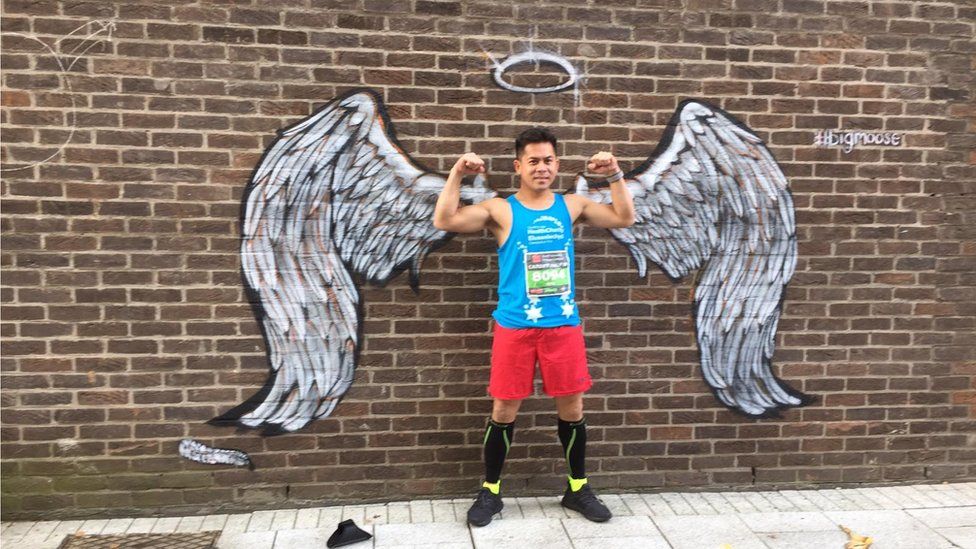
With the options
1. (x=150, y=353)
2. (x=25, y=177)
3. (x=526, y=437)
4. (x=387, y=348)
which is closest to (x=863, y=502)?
(x=526, y=437)

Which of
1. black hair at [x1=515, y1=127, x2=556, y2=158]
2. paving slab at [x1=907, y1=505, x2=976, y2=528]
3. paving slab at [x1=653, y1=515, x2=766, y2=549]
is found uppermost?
black hair at [x1=515, y1=127, x2=556, y2=158]

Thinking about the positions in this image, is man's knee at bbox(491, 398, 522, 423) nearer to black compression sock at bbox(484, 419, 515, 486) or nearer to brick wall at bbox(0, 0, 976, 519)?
black compression sock at bbox(484, 419, 515, 486)

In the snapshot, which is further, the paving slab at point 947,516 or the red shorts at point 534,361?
the paving slab at point 947,516

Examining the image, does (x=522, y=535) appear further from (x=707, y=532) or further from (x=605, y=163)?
(x=605, y=163)

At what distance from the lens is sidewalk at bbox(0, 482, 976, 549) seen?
3.37m

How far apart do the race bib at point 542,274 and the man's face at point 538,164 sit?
332 mm

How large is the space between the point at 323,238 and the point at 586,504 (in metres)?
1.94

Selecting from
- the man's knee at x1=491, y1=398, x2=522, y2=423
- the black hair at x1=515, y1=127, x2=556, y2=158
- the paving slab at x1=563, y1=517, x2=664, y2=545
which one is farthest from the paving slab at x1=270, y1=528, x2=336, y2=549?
the black hair at x1=515, y1=127, x2=556, y2=158

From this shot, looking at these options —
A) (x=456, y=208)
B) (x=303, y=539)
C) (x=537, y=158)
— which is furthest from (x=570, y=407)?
(x=303, y=539)

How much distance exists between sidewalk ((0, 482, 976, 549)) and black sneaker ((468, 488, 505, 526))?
0.04m

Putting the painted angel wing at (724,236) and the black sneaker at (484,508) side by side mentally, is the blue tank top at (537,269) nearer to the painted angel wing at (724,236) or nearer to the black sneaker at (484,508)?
the painted angel wing at (724,236)

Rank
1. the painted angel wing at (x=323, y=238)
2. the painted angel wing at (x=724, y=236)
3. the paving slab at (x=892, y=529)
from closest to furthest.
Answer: the paving slab at (x=892, y=529) < the painted angel wing at (x=323, y=238) < the painted angel wing at (x=724, y=236)

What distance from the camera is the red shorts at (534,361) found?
3.42 metres

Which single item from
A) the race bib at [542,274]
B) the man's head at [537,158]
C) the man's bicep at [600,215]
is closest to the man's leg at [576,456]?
the race bib at [542,274]
